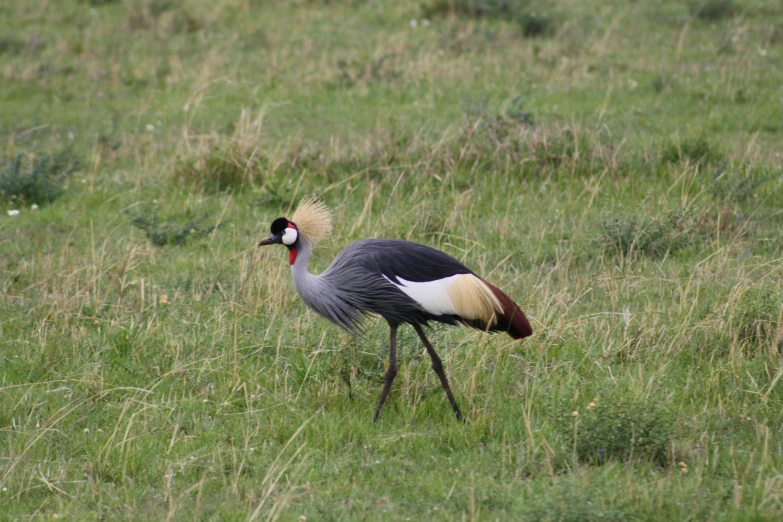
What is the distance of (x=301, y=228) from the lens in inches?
175

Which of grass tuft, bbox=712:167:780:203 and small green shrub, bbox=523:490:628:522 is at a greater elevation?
grass tuft, bbox=712:167:780:203

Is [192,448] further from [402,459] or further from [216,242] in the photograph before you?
[216,242]

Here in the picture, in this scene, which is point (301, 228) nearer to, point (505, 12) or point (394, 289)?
point (394, 289)

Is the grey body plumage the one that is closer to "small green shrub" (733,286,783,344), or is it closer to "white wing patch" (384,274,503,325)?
"white wing patch" (384,274,503,325)

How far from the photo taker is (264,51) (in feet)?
36.0

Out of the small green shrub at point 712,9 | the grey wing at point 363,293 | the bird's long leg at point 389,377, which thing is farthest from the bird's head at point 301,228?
the small green shrub at point 712,9

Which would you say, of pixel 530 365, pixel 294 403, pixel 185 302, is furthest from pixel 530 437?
pixel 185 302

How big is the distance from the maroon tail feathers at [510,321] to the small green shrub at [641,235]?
1702 mm

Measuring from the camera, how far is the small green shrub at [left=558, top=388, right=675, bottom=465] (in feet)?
12.5

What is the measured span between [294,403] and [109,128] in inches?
214

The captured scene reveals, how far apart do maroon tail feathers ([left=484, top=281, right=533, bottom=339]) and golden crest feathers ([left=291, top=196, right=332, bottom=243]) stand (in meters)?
A: 0.85

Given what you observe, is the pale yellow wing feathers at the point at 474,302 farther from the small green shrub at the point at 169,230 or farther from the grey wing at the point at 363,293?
the small green shrub at the point at 169,230

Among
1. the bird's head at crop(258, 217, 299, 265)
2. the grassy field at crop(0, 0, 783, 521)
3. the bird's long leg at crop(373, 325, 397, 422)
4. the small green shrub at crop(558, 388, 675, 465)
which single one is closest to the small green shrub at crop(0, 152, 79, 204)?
the grassy field at crop(0, 0, 783, 521)

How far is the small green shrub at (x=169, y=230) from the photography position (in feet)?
21.2
